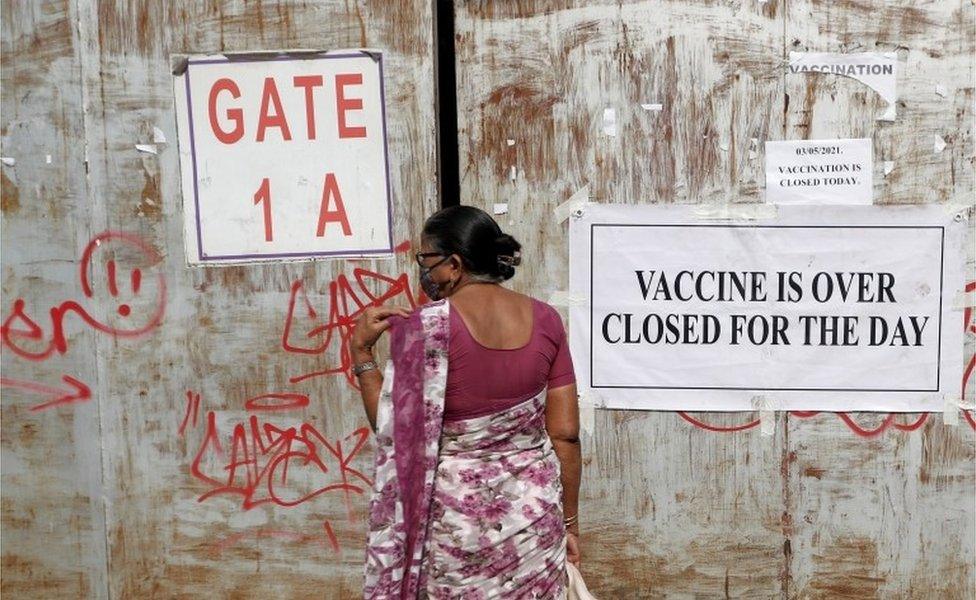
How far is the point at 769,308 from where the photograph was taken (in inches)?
156

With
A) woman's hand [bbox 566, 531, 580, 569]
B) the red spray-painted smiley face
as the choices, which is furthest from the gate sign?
woman's hand [bbox 566, 531, 580, 569]

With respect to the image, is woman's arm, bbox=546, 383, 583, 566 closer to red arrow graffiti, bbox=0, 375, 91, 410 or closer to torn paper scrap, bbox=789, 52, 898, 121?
torn paper scrap, bbox=789, 52, 898, 121

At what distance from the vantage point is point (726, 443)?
3982 millimetres

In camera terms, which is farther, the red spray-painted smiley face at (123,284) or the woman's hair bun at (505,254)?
the red spray-painted smiley face at (123,284)

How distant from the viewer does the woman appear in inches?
105

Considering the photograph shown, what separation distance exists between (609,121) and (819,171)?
770 millimetres

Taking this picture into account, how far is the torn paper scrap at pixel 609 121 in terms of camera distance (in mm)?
3891

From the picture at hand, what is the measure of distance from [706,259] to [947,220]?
864mm

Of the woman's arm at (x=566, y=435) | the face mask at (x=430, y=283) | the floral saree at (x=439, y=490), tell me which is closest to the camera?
the floral saree at (x=439, y=490)

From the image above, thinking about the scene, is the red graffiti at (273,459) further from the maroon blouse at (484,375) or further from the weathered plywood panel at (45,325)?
the maroon blouse at (484,375)

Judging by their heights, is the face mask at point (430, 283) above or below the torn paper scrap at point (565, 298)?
above

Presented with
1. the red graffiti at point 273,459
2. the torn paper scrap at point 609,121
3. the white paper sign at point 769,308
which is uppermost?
the torn paper scrap at point 609,121

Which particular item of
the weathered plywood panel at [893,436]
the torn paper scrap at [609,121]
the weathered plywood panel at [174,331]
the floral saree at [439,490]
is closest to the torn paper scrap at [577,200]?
the torn paper scrap at [609,121]

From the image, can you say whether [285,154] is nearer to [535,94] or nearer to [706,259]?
[535,94]
